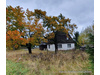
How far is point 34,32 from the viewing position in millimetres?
4773

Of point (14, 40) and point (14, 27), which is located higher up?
point (14, 27)

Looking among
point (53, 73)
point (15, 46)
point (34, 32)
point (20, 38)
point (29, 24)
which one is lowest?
point (53, 73)

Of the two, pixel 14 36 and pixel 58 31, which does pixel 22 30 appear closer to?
pixel 14 36

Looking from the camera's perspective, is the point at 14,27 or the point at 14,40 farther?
the point at 14,27

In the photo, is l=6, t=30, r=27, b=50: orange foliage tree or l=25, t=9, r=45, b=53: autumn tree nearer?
l=6, t=30, r=27, b=50: orange foliage tree

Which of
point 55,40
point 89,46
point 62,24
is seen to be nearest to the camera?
point 89,46

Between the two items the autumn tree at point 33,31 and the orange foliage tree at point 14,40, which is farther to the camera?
the autumn tree at point 33,31

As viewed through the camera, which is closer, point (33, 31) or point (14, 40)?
point (14, 40)

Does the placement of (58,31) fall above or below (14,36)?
above

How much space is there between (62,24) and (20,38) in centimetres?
334

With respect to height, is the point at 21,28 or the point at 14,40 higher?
the point at 21,28

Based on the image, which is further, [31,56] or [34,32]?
[34,32]
